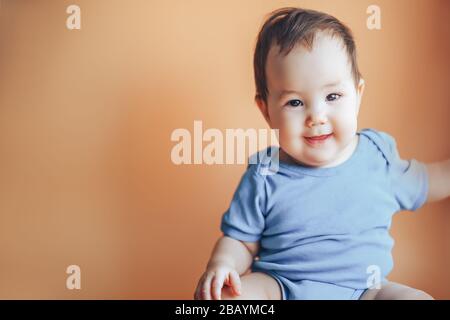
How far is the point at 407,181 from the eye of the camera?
1.13m

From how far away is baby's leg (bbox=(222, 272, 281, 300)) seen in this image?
1.02 m

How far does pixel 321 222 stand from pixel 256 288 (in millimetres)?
185

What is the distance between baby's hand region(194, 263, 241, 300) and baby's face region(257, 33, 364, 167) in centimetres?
27

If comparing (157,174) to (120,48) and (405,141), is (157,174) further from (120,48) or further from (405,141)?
(405,141)

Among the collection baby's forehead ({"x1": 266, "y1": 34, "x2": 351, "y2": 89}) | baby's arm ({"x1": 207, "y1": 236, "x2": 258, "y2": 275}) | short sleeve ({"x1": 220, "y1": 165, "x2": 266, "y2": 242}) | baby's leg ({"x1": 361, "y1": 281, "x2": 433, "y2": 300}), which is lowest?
baby's leg ({"x1": 361, "y1": 281, "x2": 433, "y2": 300})

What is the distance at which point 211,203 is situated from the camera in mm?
1162

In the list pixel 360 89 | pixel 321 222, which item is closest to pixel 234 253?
pixel 321 222

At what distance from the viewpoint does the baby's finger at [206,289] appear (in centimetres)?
102

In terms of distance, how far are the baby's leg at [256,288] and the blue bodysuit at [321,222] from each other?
0.01 metres

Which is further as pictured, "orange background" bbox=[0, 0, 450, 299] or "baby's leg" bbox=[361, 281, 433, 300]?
"orange background" bbox=[0, 0, 450, 299]

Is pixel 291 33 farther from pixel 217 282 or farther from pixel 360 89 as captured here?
pixel 217 282

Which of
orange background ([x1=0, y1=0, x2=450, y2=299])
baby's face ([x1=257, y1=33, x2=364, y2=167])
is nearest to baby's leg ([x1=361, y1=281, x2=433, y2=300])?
orange background ([x1=0, y1=0, x2=450, y2=299])

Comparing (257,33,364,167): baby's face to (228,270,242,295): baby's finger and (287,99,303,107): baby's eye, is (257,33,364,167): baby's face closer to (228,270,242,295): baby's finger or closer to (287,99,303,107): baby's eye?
(287,99,303,107): baby's eye
